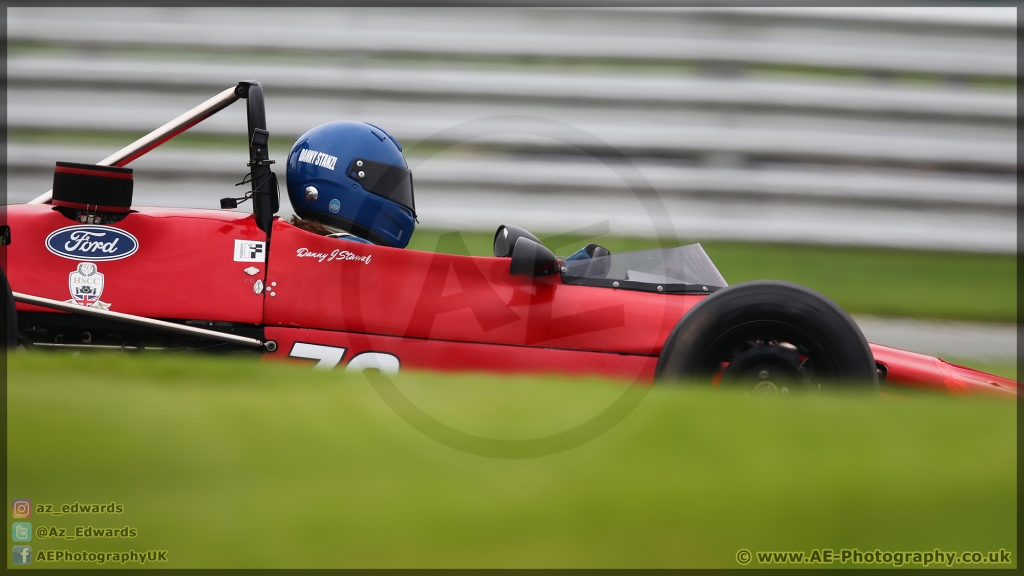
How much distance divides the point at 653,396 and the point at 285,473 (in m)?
0.77

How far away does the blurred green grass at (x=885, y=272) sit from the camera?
17.9 ft

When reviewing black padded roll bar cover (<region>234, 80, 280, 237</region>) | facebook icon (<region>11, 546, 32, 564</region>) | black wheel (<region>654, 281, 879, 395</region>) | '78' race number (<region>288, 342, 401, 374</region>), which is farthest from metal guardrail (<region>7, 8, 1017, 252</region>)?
facebook icon (<region>11, 546, 32, 564</region>)

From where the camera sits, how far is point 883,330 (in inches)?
213

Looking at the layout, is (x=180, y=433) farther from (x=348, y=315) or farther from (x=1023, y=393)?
(x=1023, y=393)

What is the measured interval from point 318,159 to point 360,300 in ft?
2.26

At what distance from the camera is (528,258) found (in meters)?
2.75

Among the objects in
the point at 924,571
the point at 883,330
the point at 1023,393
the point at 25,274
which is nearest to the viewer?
the point at 924,571

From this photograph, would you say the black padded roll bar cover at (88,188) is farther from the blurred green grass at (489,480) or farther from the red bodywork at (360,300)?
the blurred green grass at (489,480)

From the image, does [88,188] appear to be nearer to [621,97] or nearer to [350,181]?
[350,181]

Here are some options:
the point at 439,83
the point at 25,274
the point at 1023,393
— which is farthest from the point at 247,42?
the point at 1023,393

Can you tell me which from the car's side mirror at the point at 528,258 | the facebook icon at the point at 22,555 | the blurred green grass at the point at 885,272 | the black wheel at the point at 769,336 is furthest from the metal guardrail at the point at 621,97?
the facebook icon at the point at 22,555

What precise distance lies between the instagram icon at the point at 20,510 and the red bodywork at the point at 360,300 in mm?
1451

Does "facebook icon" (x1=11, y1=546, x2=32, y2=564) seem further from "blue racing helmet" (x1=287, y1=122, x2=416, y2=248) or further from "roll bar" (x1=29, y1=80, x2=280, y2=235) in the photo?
"blue racing helmet" (x1=287, y1=122, x2=416, y2=248)

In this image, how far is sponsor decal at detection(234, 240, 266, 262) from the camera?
2.75 metres
